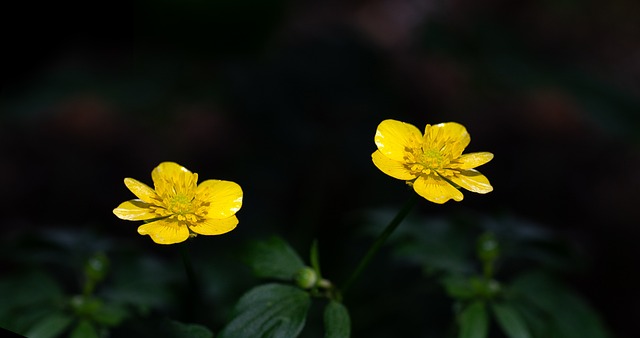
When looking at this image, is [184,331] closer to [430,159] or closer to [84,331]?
[84,331]

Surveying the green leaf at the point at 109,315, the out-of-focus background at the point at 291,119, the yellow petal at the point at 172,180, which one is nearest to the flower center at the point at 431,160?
the yellow petal at the point at 172,180

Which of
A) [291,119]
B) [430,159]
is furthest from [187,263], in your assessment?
[291,119]

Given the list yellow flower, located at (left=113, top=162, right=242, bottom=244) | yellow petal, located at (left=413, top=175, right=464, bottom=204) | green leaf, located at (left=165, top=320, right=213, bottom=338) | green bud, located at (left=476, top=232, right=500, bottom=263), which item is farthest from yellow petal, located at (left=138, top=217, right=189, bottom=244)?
green bud, located at (left=476, top=232, right=500, bottom=263)

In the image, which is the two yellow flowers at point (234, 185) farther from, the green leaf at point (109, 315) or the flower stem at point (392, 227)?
the green leaf at point (109, 315)

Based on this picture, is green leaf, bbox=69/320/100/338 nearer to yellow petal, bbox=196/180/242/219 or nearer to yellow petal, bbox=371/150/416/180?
yellow petal, bbox=196/180/242/219

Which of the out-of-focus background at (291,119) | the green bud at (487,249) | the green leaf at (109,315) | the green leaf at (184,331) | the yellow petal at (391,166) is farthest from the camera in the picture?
the out-of-focus background at (291,119)

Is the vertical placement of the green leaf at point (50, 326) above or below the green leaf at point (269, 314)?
below
